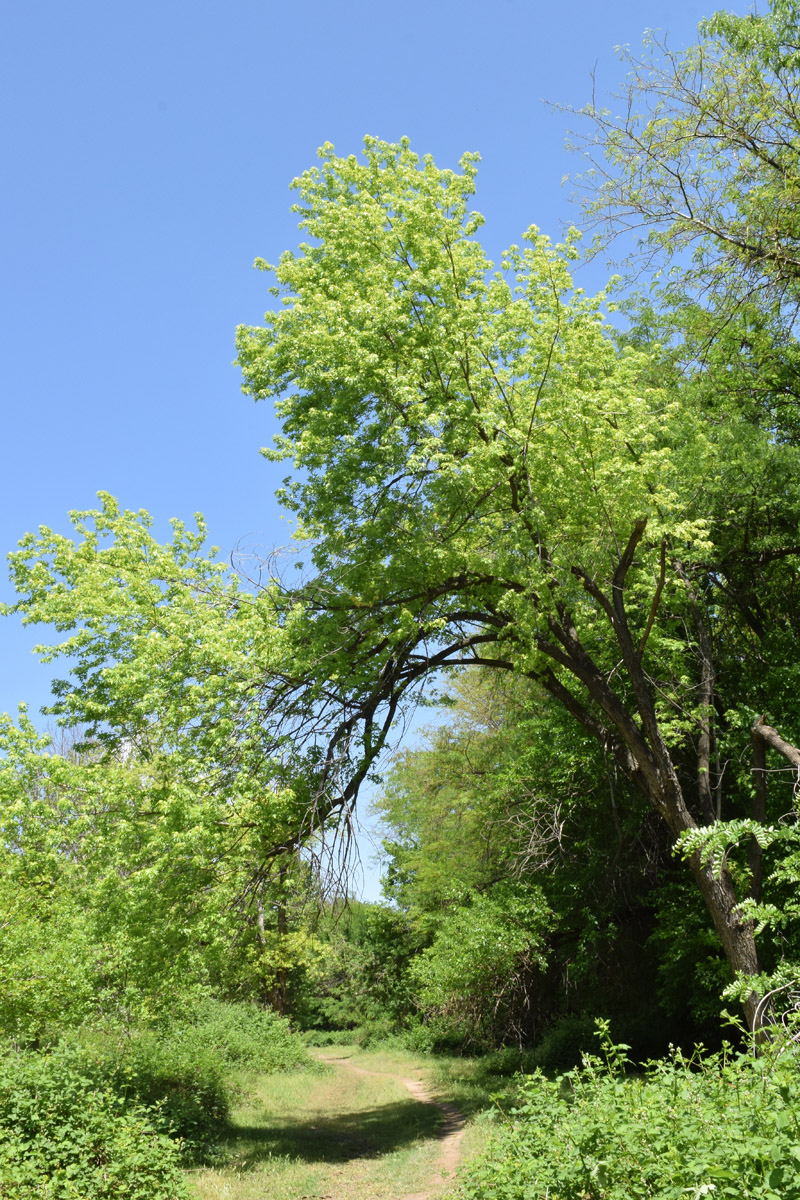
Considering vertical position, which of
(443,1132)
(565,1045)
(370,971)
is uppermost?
(370,971)

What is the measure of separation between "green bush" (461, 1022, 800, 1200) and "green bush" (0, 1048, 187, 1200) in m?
4.25

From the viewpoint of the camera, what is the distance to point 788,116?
32.9 ft

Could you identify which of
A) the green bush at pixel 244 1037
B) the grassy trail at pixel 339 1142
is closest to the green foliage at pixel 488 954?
the grassy trail at pixel 339 1142

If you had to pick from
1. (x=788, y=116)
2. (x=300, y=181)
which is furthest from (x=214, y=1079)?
(x=788, y=116)

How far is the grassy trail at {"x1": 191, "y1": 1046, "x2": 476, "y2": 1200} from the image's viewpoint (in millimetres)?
10336

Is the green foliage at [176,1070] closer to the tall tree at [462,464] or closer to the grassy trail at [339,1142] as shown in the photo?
the grassy trail at [339,1142]

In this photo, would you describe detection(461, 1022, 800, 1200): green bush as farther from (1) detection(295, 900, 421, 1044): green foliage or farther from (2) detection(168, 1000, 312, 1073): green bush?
(1) detection(295, 900, 421, 1044): green foliage

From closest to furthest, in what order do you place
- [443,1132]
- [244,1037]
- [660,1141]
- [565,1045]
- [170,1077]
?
[660,1141], [443,1132], [170,1077], [565,1045], [244,1037]

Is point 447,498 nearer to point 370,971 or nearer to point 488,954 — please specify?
point 488,954

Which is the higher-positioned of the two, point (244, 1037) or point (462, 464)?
point (462, 464)

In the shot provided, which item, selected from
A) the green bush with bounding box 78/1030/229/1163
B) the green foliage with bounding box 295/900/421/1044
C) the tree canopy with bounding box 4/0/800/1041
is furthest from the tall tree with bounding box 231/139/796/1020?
the green foliage with bounding box 295/900/421/1044

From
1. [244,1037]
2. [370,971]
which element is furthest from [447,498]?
[370,971]

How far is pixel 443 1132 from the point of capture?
557 inches

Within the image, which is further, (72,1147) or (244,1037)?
(244,1037)
